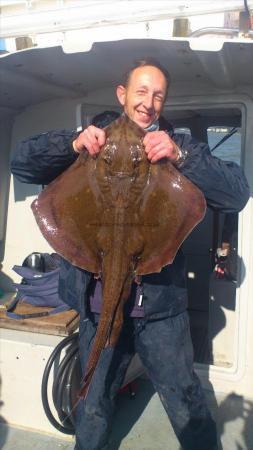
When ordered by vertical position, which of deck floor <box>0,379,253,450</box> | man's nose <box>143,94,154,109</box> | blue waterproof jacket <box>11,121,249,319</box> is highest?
man's nose <box>143,94,154,109</box>

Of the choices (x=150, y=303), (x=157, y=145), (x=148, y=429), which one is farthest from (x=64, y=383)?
(x=157, y=145)

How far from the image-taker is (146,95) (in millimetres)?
2531

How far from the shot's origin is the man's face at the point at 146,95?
253 cm

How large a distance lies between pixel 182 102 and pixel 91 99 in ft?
3.04

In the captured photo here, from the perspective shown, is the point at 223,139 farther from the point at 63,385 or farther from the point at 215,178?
the point at 63,385

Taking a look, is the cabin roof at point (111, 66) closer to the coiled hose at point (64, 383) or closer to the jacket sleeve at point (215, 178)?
the jacket sleeve at point (215, 178)

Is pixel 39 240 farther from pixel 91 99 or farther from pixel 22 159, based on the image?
pixel 22 159

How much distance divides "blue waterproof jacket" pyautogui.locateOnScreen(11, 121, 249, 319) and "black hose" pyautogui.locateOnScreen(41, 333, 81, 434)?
651 mm

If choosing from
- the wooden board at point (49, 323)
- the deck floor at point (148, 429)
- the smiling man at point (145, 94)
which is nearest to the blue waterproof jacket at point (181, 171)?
the smiling man at point (145, 94)

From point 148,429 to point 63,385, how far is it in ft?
2.99

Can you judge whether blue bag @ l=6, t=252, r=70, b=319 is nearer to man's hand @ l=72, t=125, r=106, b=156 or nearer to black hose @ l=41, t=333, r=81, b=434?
black hose @ l=41, t=333, r=81, b=434

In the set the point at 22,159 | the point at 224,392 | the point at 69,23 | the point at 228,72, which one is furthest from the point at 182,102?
the point at 224,392

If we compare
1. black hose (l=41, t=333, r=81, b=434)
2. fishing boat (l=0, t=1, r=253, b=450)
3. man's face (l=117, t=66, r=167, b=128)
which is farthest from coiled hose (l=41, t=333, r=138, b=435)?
man's face (l=117, t=66, r=167, b=128)

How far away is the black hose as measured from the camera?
131 inches
